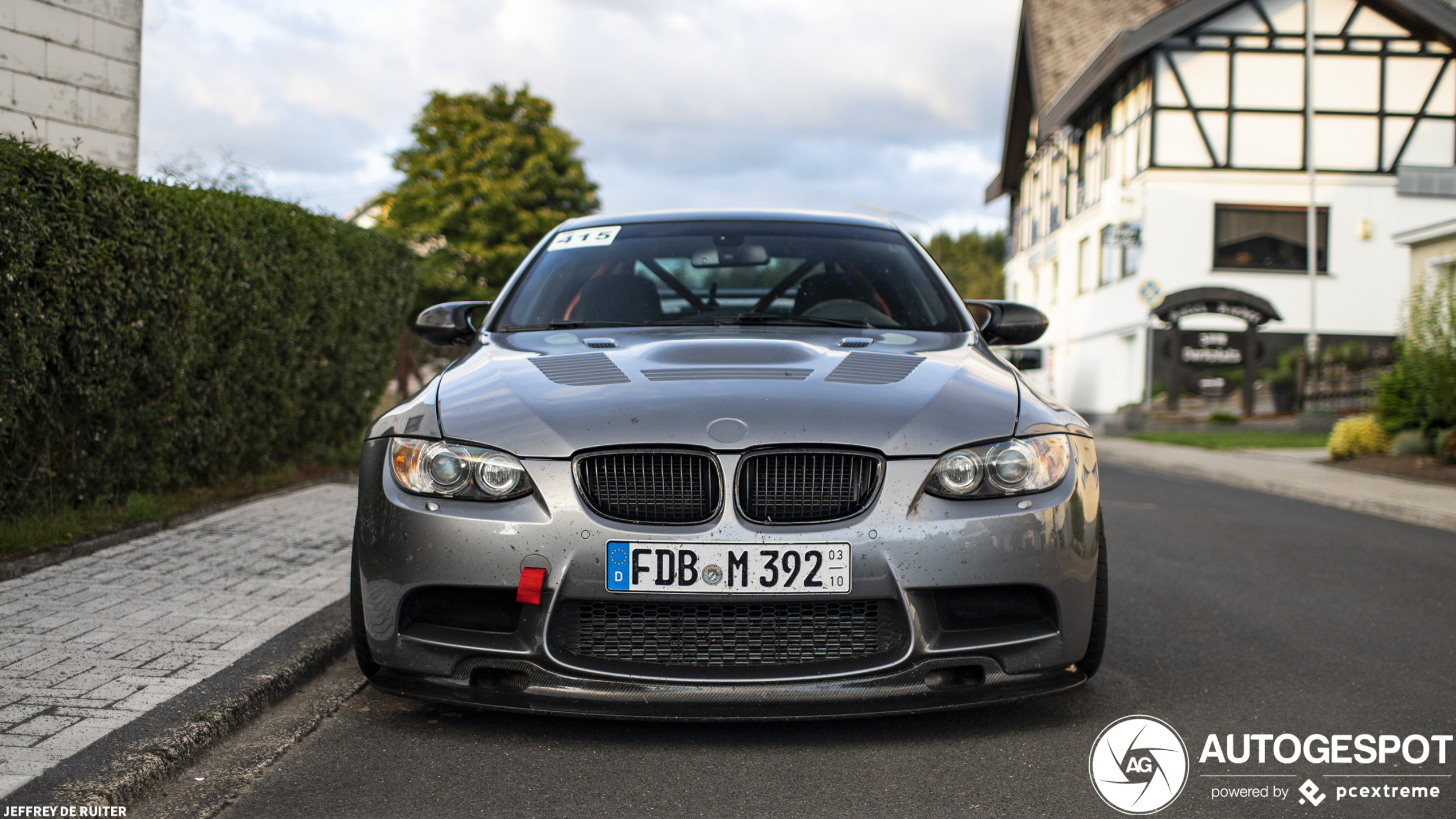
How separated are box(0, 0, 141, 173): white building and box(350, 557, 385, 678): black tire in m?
5.87

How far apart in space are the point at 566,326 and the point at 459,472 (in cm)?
121

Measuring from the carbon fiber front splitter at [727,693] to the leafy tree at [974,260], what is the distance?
79.8m

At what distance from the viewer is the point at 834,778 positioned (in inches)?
111

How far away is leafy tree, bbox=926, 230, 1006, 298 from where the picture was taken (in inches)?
3364

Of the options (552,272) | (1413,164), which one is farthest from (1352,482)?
(1413,164)

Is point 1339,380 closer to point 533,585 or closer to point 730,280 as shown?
point 730,280

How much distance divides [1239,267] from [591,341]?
89.6ft

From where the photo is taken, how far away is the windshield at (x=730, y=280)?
4.25 meters

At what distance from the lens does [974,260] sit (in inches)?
3558

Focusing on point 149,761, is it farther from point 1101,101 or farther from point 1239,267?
point 1101,101

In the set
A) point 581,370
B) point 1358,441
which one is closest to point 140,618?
point 581,370

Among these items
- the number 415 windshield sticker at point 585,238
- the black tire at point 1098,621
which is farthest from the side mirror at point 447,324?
the black tire at point 1098,621

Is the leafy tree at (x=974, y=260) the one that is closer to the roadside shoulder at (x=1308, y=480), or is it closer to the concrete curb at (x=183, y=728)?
the roadside shoulder at (x=1308, y=480)

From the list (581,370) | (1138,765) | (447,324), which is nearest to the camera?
(1138,765)
